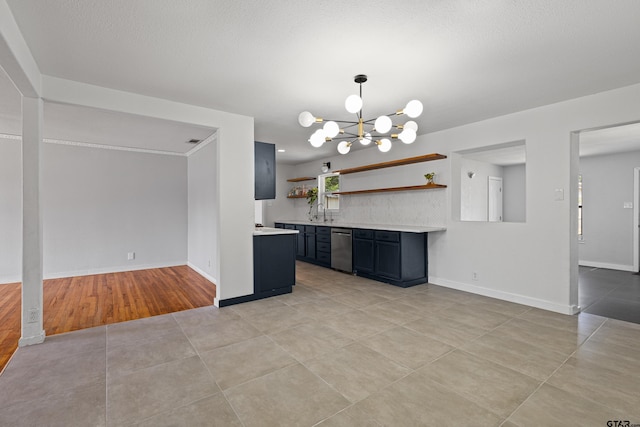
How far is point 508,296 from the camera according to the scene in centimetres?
409

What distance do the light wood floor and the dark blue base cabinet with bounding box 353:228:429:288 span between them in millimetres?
2541

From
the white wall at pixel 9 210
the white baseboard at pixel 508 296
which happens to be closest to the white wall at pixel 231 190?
the white baseboard at pixel 508 296

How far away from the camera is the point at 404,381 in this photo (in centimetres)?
220

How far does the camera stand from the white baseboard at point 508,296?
3624 mm

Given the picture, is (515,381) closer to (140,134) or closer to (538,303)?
(538,303)

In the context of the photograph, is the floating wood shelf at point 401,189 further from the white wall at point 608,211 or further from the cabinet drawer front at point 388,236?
the white wall at point 608,211

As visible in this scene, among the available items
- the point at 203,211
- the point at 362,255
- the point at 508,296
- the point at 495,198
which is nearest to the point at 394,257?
the point at 362,255

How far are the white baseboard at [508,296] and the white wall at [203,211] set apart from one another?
3646 mm

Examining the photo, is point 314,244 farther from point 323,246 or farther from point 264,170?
point 264,170

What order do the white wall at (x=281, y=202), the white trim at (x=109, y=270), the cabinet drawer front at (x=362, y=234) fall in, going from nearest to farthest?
the cabinet drawer front at (x=362, y=234) < the white trim at (x=109, y=270) < the white wall at (x=281, y=202)

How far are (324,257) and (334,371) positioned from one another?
4072 millimetres

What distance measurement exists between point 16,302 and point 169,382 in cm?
336

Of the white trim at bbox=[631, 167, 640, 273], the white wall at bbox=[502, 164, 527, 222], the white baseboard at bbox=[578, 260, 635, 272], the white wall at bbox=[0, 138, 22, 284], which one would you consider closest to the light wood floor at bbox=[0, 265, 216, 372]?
the white wall at bbox=[0, 138, 22, 284]

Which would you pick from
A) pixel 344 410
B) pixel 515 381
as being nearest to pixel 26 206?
pixel 344 410
